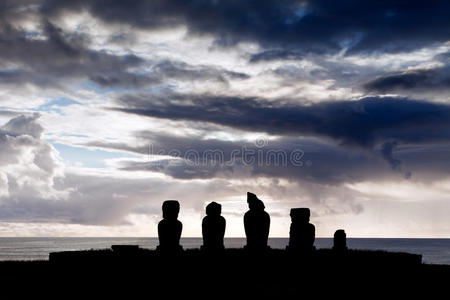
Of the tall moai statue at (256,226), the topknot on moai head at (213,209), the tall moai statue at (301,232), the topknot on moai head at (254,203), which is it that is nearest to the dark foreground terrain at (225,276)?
the tall moai statue at (256,226)

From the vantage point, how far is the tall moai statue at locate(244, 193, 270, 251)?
2756cm

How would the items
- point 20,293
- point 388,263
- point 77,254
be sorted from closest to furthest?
point 20,293, point 77,254, point 388,263

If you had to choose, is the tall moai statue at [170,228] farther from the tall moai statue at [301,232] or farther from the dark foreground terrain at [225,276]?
the tall moai statue at [301,232]

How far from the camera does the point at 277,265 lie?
2673 cm

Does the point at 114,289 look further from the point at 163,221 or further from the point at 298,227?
the point at 298,227

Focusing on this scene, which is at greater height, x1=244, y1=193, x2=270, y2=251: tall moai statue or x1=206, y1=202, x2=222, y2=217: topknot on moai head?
x1=206, y1=202, x2=222, y2=217: topknot on moai head

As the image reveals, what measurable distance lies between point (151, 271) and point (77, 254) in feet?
13.6

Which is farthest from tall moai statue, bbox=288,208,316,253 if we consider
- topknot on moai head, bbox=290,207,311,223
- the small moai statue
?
the small moai statue

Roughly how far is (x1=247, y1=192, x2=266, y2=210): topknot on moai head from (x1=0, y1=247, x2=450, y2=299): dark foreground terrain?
2.41 m

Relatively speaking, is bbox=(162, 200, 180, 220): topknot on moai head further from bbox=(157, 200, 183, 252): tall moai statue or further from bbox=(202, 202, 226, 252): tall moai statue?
bbox=(202, 202, 226, 252): tall moai statue

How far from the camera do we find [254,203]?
28188 millimetres

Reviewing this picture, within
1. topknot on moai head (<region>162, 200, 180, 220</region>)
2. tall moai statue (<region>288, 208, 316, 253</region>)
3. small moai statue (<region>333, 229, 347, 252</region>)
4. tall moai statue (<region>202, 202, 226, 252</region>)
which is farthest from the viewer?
small moai statue (<region>333, 229, 347, 252</region>)

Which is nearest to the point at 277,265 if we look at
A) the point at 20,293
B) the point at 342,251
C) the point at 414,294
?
the point at 342,251

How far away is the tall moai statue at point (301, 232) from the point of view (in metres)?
28.7
